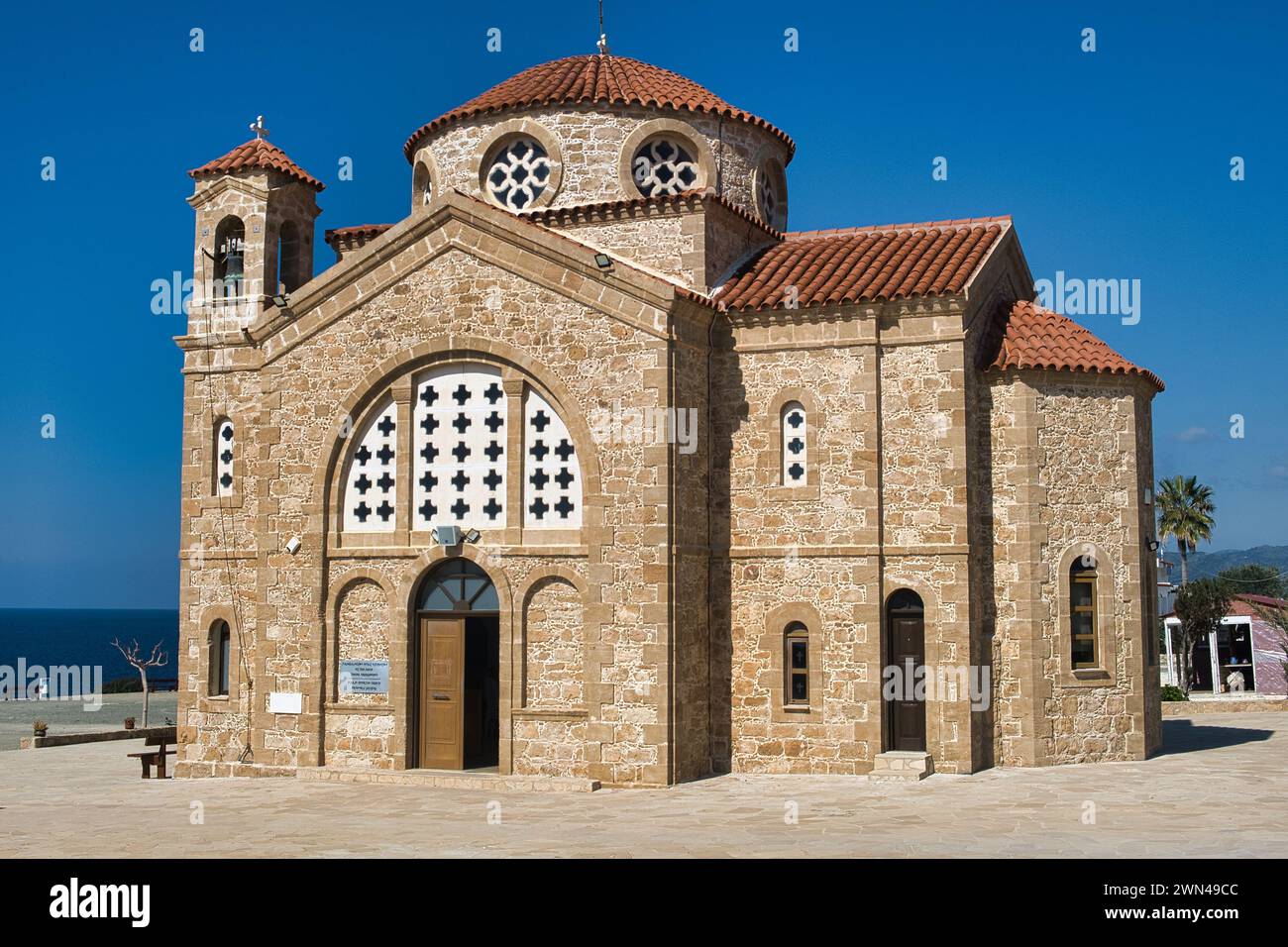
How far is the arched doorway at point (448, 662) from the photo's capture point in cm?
1855

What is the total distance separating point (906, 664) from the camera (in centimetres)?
1845

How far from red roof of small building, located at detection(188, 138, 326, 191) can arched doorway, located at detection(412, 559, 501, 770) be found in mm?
7213

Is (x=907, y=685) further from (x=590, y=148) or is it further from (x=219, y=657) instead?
(x=219, y=657)

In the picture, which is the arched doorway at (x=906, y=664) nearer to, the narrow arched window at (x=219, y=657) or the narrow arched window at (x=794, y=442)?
the narrow arched window at (x=794, y=442)

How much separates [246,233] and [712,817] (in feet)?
40.1

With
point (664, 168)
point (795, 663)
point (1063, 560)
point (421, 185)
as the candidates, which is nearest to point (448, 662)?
point (795, 663)

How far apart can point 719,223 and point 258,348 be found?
24.8 ft

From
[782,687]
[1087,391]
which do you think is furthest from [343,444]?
[1087,391]

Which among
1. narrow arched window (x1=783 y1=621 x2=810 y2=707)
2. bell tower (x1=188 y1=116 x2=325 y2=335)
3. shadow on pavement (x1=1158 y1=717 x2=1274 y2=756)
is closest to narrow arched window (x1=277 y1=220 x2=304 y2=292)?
bell tower (x1=188 y1=116 x2=325 y2=335)

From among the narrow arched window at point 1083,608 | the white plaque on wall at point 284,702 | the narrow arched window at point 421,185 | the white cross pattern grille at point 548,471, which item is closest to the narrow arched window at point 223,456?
the white plaque on wall at point 284,702

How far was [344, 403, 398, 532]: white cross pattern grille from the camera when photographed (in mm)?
19234

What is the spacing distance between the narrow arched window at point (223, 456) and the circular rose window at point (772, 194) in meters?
9.77

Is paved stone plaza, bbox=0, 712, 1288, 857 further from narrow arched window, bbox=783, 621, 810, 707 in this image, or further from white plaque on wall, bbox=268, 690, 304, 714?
narrow arched window, bbox=783, 621, 810, 707
